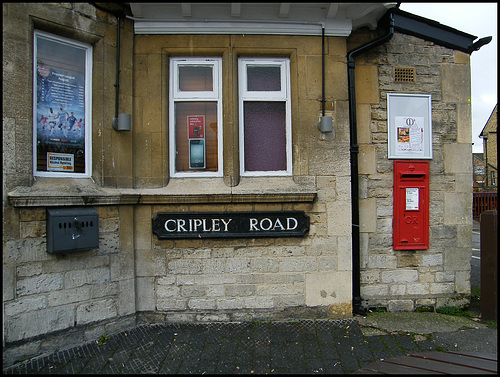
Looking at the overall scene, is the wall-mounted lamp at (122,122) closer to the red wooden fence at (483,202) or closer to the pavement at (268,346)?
the pavement at (268,346)

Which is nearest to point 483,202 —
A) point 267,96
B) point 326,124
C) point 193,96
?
point 326,124

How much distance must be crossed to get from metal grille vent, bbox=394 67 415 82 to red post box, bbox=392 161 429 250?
1198 millimetres

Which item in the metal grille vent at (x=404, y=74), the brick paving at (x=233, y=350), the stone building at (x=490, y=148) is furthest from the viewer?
the stone building at (x=490, y=148)

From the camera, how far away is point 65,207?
11.9 feet

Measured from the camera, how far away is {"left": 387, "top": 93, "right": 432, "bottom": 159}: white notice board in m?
4.66

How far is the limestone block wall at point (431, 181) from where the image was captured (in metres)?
4.61

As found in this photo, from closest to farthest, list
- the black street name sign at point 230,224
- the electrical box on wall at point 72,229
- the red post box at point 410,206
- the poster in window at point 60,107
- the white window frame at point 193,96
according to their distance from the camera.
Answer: the electrical box on wall at point 72,229 < the poster in window at point 60,107 < the black street name sign at point 230,224 < the white window frame at point 193,96 < the red post box at point 410,206

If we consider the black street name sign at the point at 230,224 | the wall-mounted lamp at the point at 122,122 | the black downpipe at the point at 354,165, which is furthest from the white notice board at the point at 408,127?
the wall-mounted lamp at the point at 122,122

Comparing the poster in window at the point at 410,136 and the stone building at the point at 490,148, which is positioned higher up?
the stone building at the point at 490,148

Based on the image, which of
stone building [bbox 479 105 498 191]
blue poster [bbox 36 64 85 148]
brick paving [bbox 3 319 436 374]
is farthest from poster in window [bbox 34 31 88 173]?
stone building [bbox 479 105 498 191]

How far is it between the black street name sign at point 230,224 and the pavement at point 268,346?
43.8 inches

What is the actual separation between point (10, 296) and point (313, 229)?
11.2ft

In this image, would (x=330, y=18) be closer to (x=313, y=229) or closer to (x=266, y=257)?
(x=313, y=229)

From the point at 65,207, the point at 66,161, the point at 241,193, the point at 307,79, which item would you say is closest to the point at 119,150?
the point at 66,161
